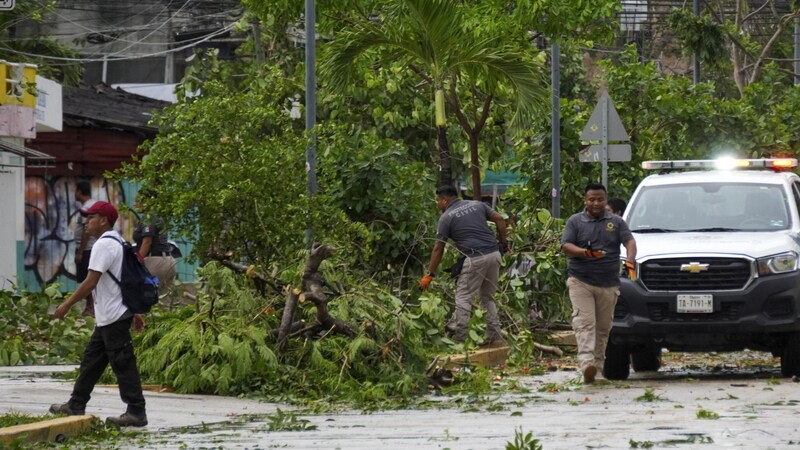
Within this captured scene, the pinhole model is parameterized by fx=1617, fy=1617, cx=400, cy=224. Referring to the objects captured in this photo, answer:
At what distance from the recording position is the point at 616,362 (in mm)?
15312

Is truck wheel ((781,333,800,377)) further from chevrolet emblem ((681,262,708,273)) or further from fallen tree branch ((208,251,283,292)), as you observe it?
fallen tree branch ((208,251,283,292))

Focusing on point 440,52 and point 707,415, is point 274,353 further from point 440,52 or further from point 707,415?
point 440,52

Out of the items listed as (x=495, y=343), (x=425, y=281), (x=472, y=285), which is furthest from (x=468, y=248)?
(x=495, y=343)

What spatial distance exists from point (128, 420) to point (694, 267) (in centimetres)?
572

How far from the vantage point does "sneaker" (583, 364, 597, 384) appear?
1454cm

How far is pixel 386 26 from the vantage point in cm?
2078

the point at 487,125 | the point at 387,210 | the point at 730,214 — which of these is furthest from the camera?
the point at 487,125

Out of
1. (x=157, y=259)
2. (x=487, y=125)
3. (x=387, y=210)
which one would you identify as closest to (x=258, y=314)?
(x=387, y=210)

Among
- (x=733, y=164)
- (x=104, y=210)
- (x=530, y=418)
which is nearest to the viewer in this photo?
(x=104, y=210)

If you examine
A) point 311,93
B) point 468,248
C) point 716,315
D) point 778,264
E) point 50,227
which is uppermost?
point 311,93

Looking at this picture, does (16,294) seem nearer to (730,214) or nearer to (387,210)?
(387,210)

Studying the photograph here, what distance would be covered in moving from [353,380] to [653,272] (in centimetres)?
308

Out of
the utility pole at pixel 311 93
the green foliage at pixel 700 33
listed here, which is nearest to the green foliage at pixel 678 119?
the green foliage at pixel 700 33

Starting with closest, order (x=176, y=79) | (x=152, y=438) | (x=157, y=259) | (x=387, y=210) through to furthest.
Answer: (x=152, y=438), (x=387, y=210), (x=157, y=259), (x=176, y=79)
